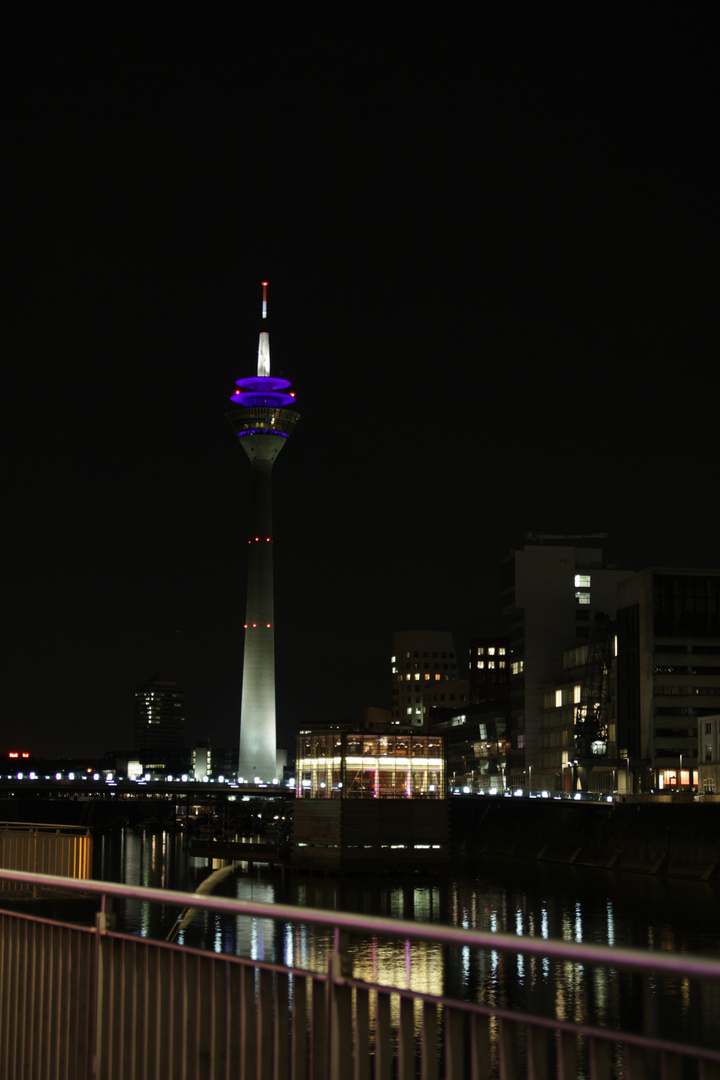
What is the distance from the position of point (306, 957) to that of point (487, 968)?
627 cm

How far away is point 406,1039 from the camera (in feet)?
24.5

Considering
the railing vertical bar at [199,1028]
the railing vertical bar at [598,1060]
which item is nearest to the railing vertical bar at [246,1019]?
the railing vertical bar at [199,1028]

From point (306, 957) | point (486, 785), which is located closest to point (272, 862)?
point (306, 957)

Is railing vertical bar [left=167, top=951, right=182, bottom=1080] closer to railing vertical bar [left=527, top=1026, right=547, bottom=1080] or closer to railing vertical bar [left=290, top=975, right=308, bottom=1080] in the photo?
railing vertical bar [left=290, top=975, right=308, bottom=1080]

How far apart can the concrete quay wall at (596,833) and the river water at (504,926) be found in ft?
5.21

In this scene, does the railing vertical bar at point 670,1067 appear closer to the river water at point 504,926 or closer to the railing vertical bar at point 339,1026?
the railing vertical bar at point 339,1026

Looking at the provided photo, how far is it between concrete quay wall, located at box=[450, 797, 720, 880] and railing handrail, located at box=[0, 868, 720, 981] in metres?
72.4

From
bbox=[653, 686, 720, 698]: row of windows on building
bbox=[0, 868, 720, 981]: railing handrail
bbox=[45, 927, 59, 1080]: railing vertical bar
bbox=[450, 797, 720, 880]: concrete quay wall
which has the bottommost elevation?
bbox=[450, 797, 720, 880]: concrete quay wall

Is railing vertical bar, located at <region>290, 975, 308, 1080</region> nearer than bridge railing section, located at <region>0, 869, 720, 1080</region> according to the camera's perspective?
No

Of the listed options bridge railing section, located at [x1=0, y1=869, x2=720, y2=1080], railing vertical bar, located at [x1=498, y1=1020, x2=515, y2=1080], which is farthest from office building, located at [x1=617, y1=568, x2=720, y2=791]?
railing vertical bar, located at [x1=498, y1=1020, x2=515, y2=1080]

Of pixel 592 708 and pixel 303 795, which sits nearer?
pixel 303 795

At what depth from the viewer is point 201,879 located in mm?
83312

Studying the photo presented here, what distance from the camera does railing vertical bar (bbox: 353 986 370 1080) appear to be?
782cm

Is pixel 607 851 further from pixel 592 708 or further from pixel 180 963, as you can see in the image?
pixel 180 963
